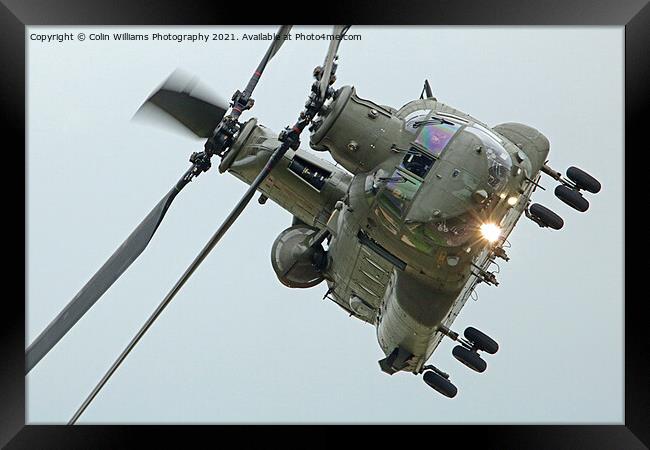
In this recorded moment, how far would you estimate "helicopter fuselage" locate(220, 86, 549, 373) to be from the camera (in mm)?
18734

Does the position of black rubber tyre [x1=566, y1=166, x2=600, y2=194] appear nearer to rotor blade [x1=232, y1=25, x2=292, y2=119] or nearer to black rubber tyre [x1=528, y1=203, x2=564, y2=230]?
black rubber tyre [x1=528, y1=203, x2=564, y2=230]

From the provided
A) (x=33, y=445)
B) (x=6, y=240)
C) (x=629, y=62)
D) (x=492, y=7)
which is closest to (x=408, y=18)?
(x=492, y=7)

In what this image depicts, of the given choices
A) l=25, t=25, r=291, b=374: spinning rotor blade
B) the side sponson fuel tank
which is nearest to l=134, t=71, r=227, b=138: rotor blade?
l=25, t=25, r=291, b=374: spinning rotor blade

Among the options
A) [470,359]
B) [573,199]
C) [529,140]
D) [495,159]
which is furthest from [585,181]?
[470,359]

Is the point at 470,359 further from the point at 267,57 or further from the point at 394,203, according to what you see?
the point at 267,57

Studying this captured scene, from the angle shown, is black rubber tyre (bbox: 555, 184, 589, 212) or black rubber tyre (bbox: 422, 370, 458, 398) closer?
black rubber tyre (bbox: 555, 184, 589, 212)

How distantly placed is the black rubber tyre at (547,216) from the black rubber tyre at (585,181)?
23.6 inches

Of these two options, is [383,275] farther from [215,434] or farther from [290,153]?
[215,434]

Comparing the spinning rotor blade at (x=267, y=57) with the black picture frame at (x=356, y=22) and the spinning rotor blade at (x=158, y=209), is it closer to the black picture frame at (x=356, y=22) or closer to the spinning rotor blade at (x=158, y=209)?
the spinning rotor blade at (x=158, y=209)

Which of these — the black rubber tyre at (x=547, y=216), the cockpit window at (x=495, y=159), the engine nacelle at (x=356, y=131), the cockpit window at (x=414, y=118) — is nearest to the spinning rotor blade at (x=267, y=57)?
the engine nacelle at (x=356, y=131)

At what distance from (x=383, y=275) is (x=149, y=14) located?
5407 millimetres

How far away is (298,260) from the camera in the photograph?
2198 centimetres

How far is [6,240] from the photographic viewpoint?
60.1 feet

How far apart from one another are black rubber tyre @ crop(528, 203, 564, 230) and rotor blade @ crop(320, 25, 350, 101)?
3121 mm
